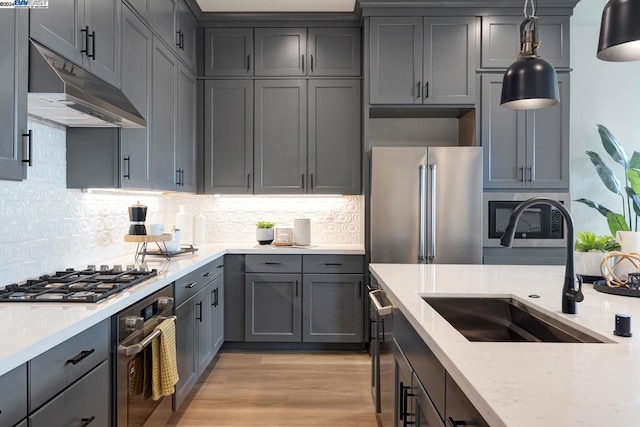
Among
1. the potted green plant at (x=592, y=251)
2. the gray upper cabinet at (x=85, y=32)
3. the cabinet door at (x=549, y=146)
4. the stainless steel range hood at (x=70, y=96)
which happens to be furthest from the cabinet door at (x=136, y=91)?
the cabinet door at (x=549, y=146)

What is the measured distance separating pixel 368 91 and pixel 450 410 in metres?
3.11

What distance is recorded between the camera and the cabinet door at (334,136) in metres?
3.98

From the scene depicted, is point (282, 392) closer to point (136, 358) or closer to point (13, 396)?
point (136, 358)

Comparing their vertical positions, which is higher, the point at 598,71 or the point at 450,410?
the point at 598,71

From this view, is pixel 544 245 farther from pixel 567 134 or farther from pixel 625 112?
pixel 625 112

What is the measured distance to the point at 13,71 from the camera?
60.7 inches

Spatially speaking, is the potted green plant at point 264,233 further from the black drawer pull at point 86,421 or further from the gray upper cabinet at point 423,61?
the black drawer pull at point 86,421

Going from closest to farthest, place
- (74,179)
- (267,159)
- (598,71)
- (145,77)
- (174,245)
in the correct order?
(74,179), (145,77), (174,245), (267,159), (598,71)

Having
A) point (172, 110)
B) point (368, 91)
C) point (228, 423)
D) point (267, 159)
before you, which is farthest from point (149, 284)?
point (368, 91)

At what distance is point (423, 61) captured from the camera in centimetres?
379

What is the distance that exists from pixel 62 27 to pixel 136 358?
146 cm

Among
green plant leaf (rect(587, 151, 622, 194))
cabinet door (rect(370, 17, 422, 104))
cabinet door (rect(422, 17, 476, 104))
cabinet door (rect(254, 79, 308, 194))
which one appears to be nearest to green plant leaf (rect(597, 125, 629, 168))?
green plant leaf (rect(587, 151, 622, 194))

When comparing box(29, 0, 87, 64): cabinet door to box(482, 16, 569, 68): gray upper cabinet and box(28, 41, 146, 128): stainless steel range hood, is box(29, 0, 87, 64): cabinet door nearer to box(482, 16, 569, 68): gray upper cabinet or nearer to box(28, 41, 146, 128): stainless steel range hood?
box(28, 41, 146, 128): stainless steel range hood

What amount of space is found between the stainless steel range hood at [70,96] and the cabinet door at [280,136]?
1.74 meters
